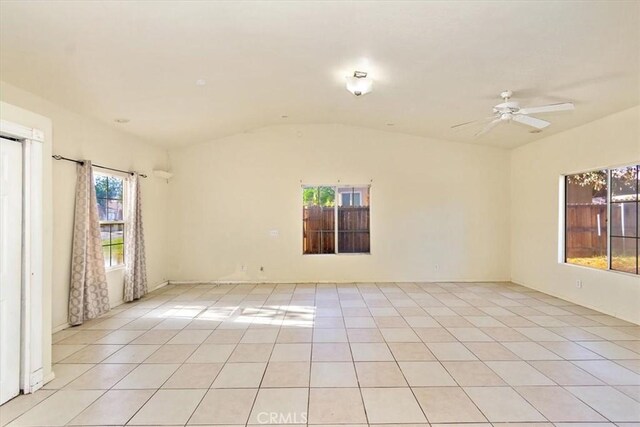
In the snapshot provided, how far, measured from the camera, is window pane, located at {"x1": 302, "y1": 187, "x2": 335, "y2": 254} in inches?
270

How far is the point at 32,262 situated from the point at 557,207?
6788 millimetres

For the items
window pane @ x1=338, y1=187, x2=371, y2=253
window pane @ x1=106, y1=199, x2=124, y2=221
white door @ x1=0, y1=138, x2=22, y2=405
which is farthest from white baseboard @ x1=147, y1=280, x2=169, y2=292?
white door @ x1=0, y1=138, x2=22, y2=405

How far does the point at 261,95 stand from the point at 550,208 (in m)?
5.03

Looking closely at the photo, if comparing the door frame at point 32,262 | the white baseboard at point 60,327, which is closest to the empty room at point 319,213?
the door frame at point 32,262

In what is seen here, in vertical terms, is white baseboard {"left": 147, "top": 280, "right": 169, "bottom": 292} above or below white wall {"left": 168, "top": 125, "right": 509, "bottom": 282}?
below

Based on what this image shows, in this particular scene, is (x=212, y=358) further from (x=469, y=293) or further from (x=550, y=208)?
(x=550, y=208)

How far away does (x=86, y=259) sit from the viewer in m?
4.27

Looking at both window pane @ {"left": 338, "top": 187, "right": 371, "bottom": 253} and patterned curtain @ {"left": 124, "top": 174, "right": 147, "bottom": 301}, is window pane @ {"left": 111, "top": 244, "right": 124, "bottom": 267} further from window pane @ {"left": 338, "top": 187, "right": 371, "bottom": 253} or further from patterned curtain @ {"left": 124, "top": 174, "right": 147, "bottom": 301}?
window pane @ {"left": 338, "top": 187, "right": 371, "bottom": 253}

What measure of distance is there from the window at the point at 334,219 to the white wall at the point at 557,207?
2.93 meters

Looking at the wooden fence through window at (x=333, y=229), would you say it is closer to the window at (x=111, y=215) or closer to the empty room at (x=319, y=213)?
the empty room at (x=319, y=213)

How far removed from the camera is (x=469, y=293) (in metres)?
5.85

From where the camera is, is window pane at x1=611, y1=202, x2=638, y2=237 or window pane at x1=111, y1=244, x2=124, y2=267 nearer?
window pane at x1=611, y1=202, x2=638, y2=237

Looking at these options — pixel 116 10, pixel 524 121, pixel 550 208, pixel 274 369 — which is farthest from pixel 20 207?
pixel 550 208

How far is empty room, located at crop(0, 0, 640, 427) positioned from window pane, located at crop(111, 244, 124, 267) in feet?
0.10
